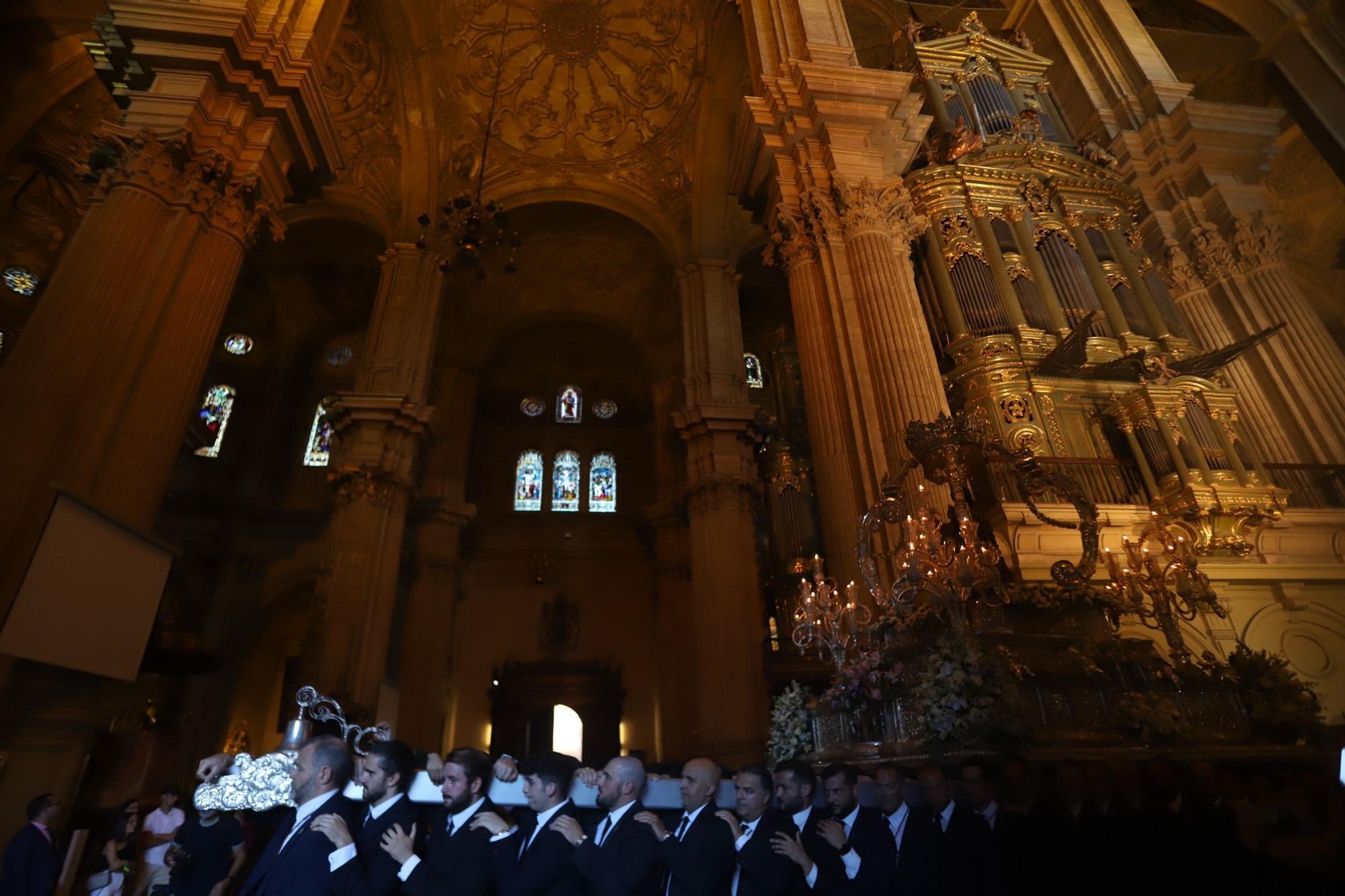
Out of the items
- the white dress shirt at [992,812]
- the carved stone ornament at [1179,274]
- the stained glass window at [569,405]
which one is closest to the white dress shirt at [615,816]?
the white dress shirt at [992,812]

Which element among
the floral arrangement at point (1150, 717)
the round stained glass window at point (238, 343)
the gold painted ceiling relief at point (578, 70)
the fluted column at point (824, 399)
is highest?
the gold painted ceiling relief at point (578, 70)

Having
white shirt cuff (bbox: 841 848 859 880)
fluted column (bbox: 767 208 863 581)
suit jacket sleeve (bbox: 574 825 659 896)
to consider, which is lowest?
white shirt cuff (bbox: 841 848 859 880)

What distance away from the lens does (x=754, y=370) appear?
720 inches

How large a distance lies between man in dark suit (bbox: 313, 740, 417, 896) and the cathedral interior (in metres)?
4.08

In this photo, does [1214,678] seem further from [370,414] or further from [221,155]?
[370,414]

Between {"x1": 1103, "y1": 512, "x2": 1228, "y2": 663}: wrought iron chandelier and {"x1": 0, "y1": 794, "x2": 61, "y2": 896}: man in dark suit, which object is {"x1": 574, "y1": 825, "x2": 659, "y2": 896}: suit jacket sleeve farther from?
{"x1": 1103, "y1": 512, "x2": 1228, "y2": 663}: wrought iron chandelier

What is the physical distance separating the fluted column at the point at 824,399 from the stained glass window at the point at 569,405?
1285 centimetres

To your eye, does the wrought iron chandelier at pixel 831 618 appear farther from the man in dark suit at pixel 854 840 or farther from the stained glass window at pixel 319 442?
the stained glass window at pixel 319 442

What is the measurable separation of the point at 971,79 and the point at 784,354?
6.54m

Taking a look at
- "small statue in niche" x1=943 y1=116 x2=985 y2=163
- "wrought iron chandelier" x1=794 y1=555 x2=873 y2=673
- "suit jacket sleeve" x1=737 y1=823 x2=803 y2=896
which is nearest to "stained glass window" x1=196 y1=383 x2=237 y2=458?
"wrought iron chandelier" x1=794 y1=555 x2=873 y2=673

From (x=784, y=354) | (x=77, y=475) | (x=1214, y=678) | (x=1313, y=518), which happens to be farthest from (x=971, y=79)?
(x=77, y=475)

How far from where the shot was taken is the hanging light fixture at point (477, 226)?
36.1 feet

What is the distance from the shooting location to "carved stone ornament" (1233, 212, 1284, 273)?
35.8 feet

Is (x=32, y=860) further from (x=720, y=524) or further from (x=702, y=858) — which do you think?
(x=720, y=524)
